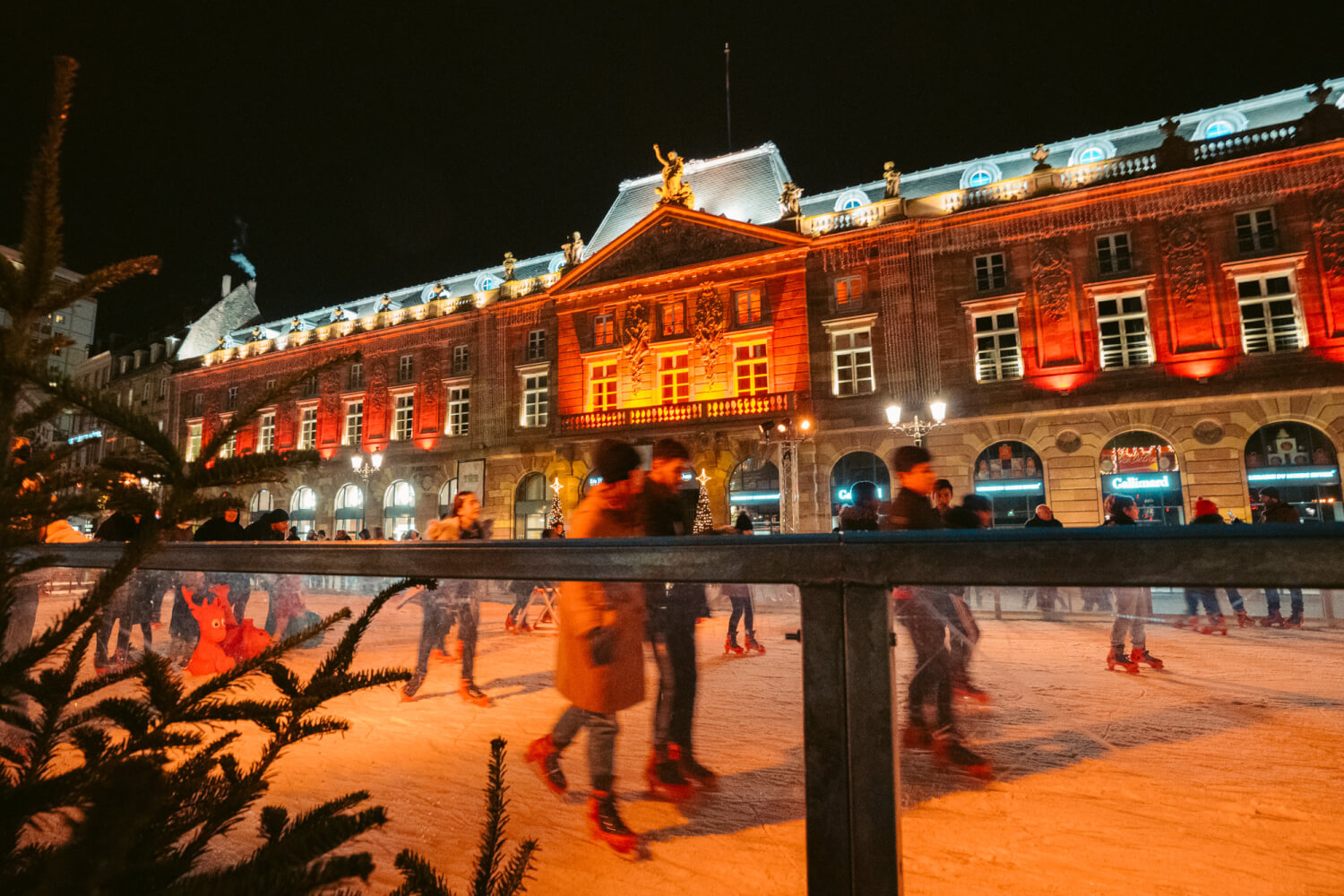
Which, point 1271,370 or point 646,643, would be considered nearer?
point 646,643

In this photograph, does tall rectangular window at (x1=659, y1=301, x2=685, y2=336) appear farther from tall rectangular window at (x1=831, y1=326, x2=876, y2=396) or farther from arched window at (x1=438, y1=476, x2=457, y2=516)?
arched window at (x1=438, y1=476, x2=457, y2=516)

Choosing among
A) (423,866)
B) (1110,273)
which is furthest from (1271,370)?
(423,866)

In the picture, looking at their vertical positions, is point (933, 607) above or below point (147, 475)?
below

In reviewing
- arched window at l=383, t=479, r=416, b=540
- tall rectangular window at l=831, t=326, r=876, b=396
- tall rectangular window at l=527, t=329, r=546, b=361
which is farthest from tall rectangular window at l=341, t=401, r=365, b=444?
tall rectangular window at l=831, t=326, r=876, b=396

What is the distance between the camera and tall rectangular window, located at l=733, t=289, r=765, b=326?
24.8m

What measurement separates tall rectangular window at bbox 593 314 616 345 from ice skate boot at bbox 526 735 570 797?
996 inches

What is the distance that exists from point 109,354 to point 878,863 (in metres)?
59.4

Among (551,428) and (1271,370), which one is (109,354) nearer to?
(551,428)

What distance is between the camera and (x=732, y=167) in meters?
28.9

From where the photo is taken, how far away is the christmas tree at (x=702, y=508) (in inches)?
754

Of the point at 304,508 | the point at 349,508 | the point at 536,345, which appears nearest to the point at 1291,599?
the point at 536,345

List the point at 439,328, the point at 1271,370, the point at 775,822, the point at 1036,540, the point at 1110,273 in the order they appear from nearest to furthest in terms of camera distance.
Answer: the point at 1036,540, the point at 775,822, the point at 1271,370, the point at 1110,273, the point at 439,328

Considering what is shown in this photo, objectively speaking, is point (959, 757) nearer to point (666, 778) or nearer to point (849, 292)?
point (666, 778)

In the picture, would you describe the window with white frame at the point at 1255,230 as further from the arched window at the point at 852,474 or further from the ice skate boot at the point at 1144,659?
the ice skate boot at the point at 1144,659
